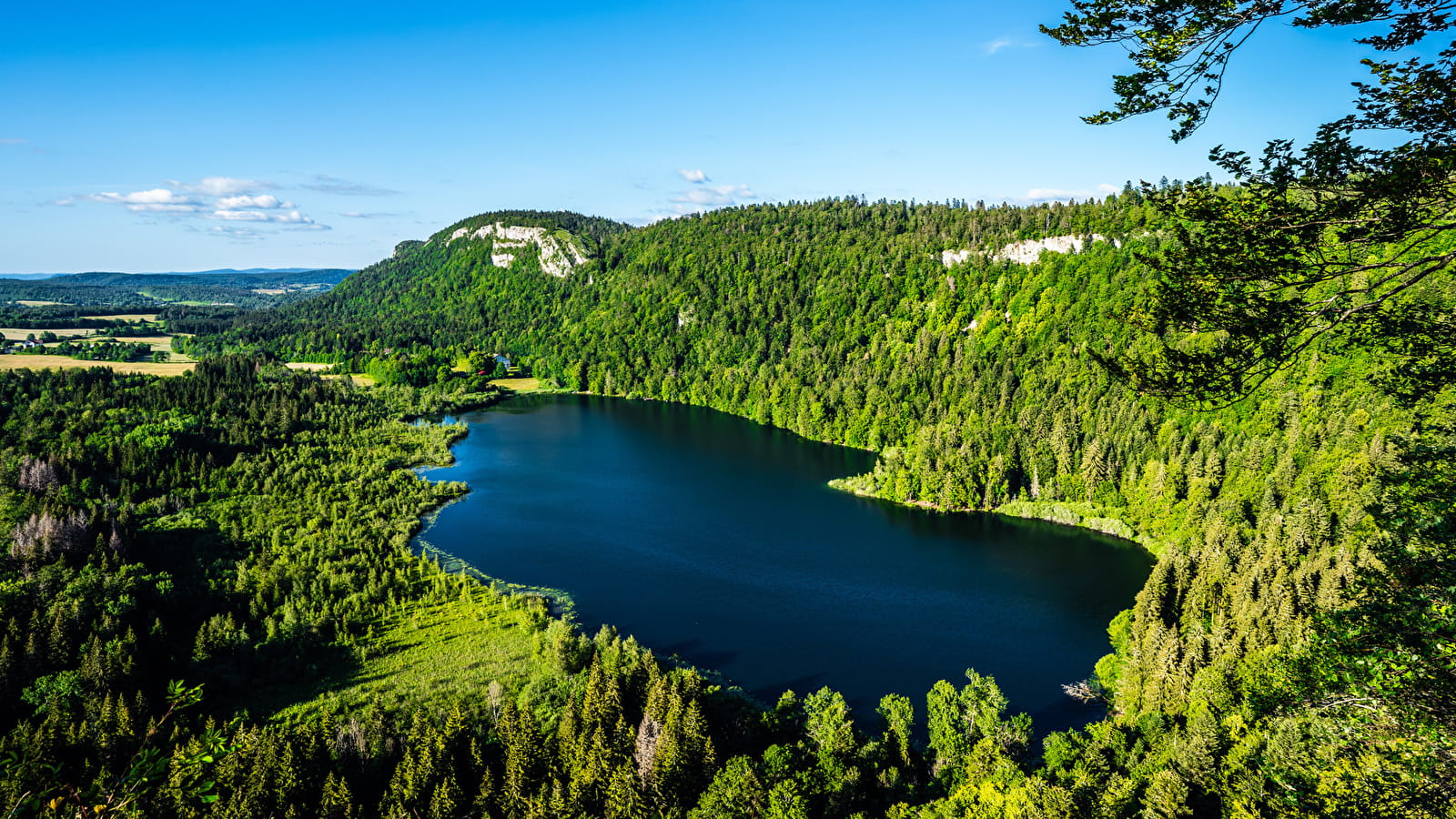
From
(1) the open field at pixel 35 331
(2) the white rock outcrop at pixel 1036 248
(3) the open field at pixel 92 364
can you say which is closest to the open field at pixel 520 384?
(3) the open field at pixel 92 364

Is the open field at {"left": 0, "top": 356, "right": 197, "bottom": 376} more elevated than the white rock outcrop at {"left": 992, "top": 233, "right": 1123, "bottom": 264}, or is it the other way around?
the white rock outcrop at {"left": 992, "top": 233, "right": 1123, "bottom": 264}

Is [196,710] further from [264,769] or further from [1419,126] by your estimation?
[1419,126]

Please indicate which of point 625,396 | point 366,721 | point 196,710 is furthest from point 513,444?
point 366,721

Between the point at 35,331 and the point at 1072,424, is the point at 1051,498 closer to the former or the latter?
the point at 1072,424

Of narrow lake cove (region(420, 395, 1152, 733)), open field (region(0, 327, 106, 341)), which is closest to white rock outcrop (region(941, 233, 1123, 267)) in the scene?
narrow lake cove (region(420, 395, 1152, 733))

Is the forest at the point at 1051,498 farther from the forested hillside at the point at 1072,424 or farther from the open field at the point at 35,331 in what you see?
the open field at the point at 35,331

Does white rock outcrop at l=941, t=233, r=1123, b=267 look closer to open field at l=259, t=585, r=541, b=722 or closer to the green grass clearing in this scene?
the green grass clearing
